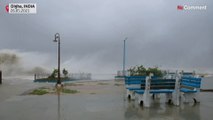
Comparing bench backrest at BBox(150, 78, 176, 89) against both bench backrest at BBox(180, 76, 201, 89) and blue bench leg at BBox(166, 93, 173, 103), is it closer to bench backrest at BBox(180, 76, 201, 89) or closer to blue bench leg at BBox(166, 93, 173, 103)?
blue bench leg at BBox(166, 93, 173, 103)

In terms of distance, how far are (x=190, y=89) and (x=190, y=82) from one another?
1.14 ft

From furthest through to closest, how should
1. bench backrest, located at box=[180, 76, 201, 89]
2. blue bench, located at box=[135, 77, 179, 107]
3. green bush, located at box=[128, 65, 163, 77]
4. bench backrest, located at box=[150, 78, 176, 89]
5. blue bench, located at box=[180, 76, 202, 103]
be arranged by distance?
green bush, located at box=[128, 65, 163, 77]
blue bench, located at box=[180, 76, 202, 103]
bench backrest, located at box=[180, 76, 201, 89]
bench backrest, located at box=[150, 78, 176, 89]
blue bench, located at box=[135, 77, 179, 107]

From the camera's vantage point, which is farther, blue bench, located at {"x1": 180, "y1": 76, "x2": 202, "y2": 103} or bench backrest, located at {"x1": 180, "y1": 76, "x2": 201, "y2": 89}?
blue bench, located at {"x1": 180, "y1": 76, "x2": 202, "y2": 103}

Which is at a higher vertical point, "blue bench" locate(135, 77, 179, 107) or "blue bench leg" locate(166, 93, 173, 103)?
"blue bench" locate(135, 77, 179, 107)

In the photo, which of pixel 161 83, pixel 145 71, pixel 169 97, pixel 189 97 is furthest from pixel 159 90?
pixel 145 71

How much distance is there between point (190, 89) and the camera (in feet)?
27.8

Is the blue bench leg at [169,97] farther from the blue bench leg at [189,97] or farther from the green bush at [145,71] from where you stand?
the green bush at [145,71]

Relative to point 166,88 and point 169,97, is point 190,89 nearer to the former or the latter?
point 169,97

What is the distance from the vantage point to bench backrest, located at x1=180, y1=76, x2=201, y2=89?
7.88 m

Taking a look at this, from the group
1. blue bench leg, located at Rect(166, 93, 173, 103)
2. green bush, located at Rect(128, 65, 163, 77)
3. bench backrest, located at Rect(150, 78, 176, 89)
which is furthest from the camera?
green bush, located at Rect(128, 65, 163, 77)

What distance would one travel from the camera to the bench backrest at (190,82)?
788 centimetres

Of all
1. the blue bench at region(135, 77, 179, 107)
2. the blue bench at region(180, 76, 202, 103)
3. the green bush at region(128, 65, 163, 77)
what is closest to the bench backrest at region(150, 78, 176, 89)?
the blue bench at region(135, 77, 179, 107)

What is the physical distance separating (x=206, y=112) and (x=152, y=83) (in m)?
2.01

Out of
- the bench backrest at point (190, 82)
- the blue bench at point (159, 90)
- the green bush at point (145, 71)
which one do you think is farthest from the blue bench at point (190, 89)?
the green bush at point (145, 71)
